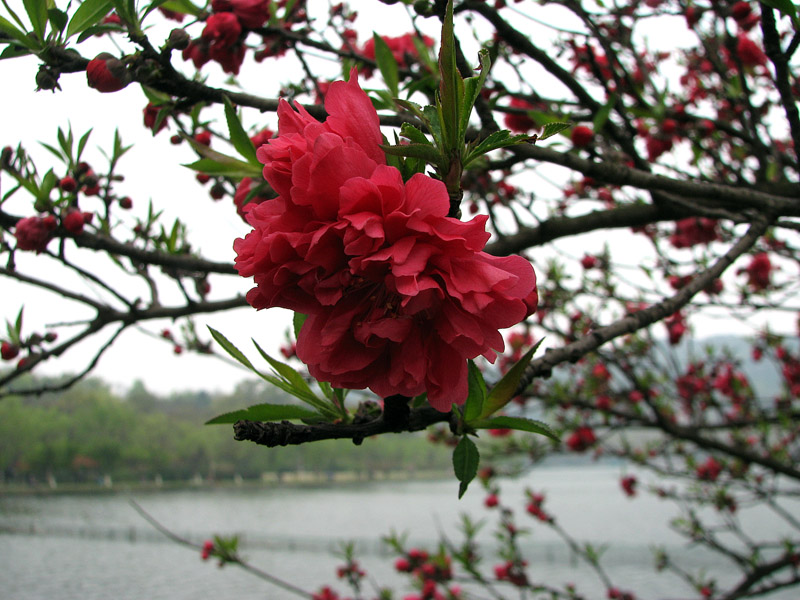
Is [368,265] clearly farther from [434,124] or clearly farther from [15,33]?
[15,33]

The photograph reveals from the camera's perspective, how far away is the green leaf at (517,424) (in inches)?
21.8

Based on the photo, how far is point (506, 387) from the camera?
0.55 metres

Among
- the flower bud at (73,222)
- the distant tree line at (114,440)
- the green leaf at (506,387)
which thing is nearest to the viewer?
the green leaf at (506,387)

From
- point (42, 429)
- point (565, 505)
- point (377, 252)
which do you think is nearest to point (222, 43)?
point (377, 252)

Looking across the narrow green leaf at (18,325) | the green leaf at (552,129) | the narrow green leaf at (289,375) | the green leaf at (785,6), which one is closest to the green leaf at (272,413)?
the narrow green leaf at (289,375)

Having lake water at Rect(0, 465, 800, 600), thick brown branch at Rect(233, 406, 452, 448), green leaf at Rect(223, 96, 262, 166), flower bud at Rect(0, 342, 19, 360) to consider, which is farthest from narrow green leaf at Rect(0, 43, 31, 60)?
lake water at Rect(0, 465, 800, 600)

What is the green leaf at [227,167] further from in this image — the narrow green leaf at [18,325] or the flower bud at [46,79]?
the narrow green leaf at [18,325]

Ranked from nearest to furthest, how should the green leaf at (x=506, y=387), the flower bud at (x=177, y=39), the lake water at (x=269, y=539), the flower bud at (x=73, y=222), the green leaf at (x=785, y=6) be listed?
the green leaf at (x=506, y=387)
the green leaf at (x=785, y=6)
the flower bud at (x=177, y=39)
the flower bud at (x=73, y=222)
the lake water at (x=269, y=539)

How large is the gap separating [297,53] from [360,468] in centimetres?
1884

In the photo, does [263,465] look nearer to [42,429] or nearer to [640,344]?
[42,429]

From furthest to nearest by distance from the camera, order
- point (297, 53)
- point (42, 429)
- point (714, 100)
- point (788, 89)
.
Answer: point (42, 429) < point (714, 100) < point (297, 53) < point (788, 89)

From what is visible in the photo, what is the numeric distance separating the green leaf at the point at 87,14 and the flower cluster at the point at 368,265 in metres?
0.50

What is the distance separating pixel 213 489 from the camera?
19344mm

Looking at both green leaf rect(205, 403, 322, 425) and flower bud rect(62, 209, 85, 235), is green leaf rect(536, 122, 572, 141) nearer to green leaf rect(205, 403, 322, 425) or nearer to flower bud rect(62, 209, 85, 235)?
green leaf rect(205, 403, 322, 425)
